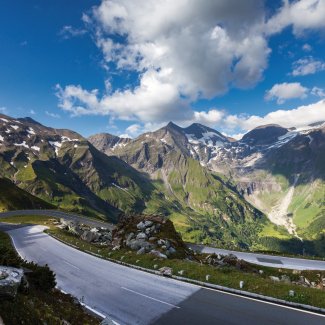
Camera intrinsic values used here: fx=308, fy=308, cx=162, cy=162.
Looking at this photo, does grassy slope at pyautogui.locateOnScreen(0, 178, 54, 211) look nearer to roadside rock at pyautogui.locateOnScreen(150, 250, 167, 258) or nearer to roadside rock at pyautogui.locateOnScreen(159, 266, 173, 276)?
roadside rock at pyautogui.locateOnScreen(150, 250, 167, 258)

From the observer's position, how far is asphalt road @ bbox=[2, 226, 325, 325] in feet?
58.7

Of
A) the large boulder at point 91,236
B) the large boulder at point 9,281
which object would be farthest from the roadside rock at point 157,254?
the large boulder at point 91,236

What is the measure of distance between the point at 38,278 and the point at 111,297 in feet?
26.0

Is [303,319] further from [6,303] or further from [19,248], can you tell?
[19,248]

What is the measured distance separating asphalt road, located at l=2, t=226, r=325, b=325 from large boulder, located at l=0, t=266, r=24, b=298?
26.9 ft

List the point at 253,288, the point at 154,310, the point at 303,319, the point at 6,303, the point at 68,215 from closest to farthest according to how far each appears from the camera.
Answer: the point at 6,303 < the point at 303,319 < the point at 154,310 < the point at 253,288 < the point at 68,215

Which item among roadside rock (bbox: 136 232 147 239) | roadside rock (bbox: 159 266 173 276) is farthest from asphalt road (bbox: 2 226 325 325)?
roadside rock (bbox: 136 232 147 239)

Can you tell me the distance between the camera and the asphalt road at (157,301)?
58.7 feet

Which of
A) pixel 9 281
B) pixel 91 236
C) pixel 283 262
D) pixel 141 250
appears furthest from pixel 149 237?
pixel 9 281

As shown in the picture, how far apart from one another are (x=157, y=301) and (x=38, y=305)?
10558 millimetres

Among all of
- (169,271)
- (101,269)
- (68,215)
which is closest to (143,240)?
(101,269)

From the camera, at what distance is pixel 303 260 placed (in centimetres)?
4700

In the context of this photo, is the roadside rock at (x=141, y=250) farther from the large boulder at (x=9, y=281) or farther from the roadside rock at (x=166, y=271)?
the large boulder at (x=9, y=281)

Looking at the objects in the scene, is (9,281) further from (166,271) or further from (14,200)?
(14,200)
